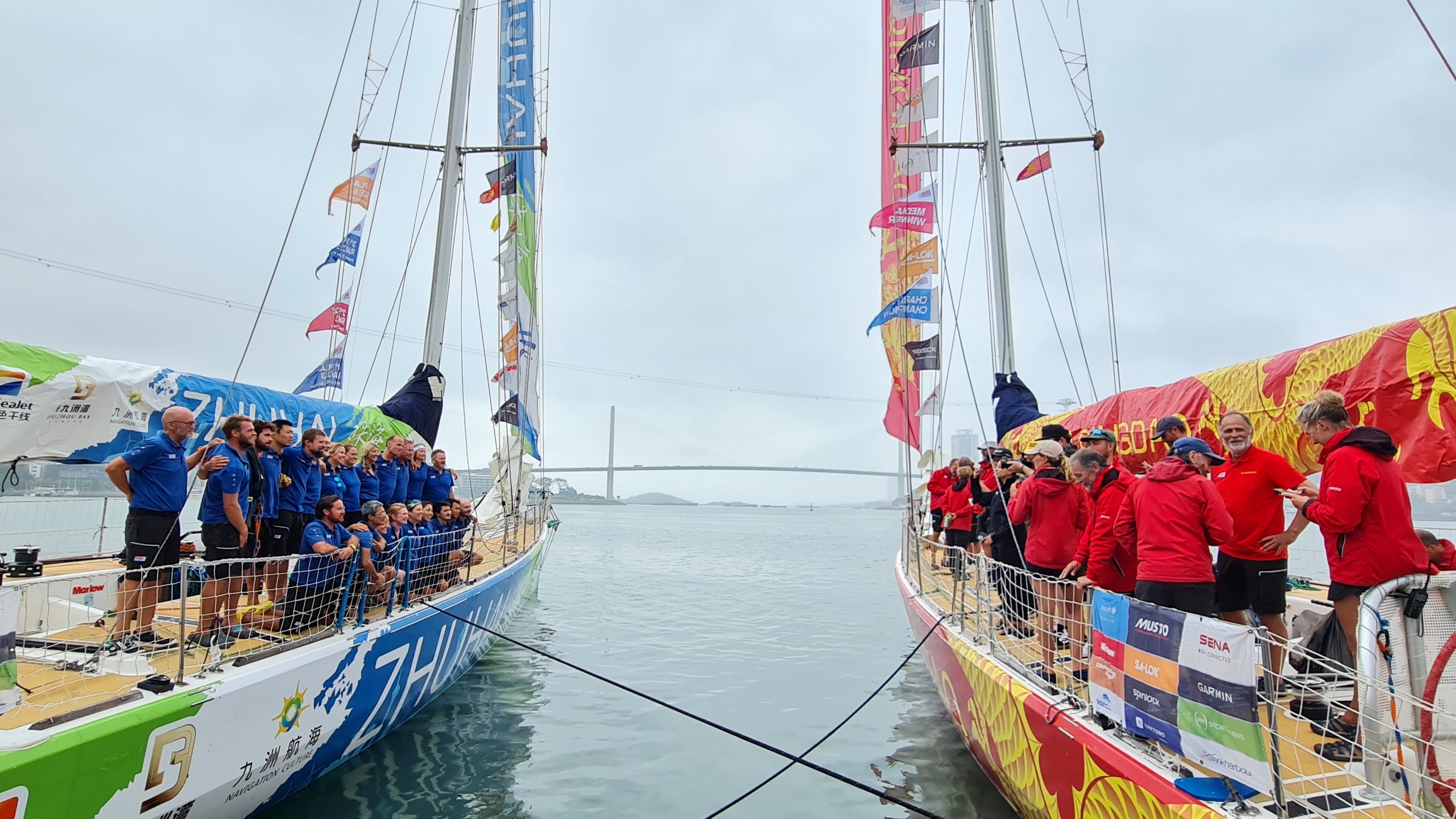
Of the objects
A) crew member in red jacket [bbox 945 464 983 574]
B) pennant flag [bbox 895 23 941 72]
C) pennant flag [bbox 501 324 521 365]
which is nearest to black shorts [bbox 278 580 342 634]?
crew member in red jacket [bbox 945 464 983 574]

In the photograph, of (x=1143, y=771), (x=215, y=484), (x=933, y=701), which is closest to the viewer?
(x=1143, y=771)

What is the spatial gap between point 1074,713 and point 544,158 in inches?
425

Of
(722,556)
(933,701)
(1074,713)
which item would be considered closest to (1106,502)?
(1074,713)

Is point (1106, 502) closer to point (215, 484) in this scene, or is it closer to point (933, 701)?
point (933, 701)

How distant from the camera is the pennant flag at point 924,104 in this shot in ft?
27.1

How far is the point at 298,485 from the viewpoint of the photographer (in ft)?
16.8

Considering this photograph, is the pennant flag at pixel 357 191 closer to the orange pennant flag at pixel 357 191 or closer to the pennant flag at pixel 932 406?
the orange pennant flag at pixel 357 191

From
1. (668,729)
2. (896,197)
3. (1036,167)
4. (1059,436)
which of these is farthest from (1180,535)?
(896,197)

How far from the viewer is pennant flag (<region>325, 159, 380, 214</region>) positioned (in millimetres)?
9617

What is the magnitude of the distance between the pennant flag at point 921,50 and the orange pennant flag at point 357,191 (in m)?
6.80

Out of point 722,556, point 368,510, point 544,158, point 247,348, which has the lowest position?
point 722,556

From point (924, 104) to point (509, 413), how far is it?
22.3 ft

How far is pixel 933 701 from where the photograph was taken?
23.1ft

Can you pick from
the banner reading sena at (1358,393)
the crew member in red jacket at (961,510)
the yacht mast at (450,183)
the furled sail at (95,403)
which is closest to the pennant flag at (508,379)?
the yacht mast at (450,183)
